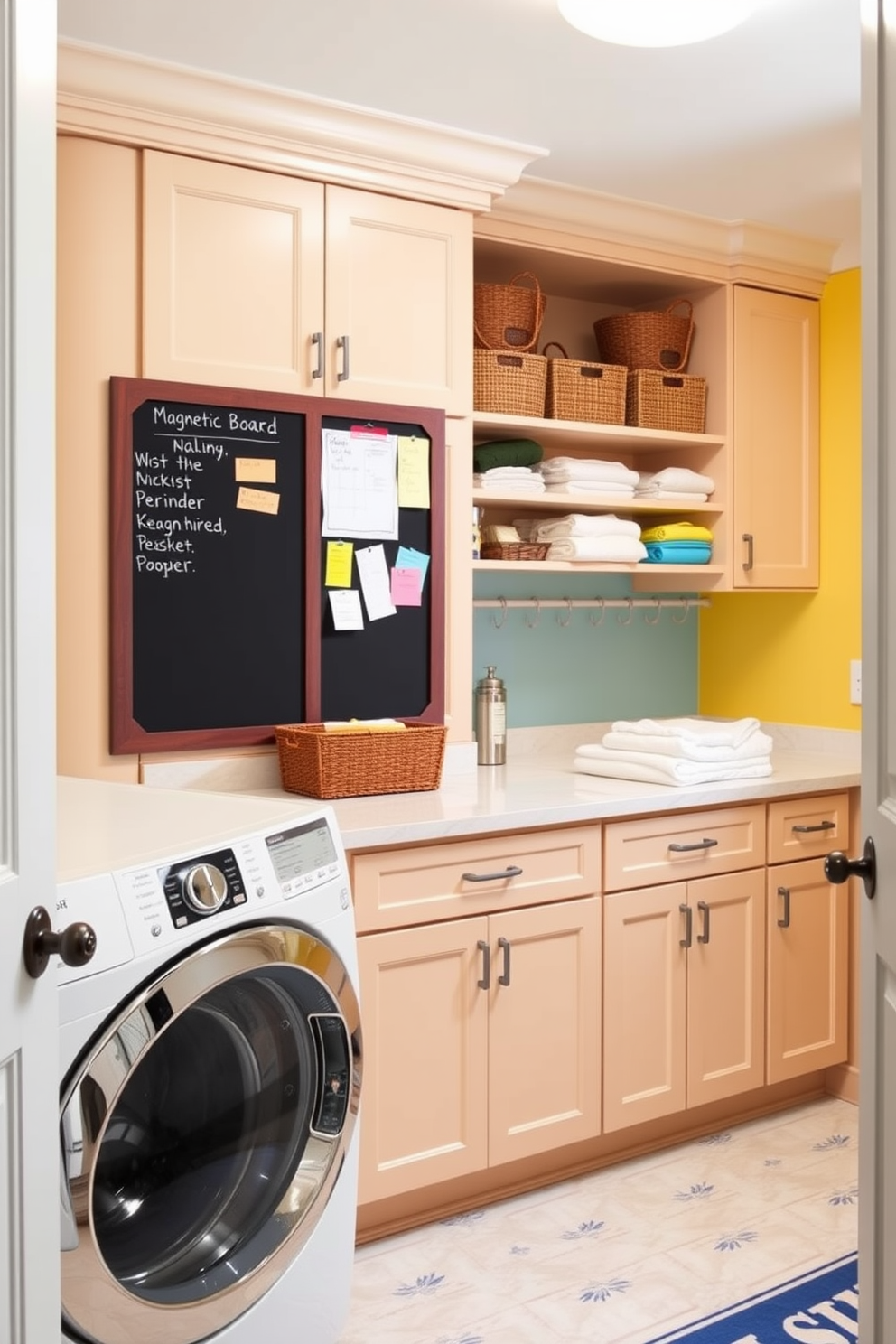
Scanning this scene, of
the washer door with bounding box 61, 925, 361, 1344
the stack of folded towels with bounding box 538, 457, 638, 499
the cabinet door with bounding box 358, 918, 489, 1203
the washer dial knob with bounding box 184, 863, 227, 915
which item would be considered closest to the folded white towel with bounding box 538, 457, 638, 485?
the stack of folded towels with bounding box 538, 457, 638, 499

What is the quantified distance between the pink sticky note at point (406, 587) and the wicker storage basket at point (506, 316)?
0.68 metres

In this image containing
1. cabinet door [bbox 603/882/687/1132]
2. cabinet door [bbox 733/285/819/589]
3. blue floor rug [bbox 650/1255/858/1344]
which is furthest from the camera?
cabinet door [bbox 733/285/819/589]

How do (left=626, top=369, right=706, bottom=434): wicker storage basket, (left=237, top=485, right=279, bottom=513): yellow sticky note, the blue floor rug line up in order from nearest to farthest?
the blue floor rug, (left=237, top=485, right=279, bottom=513): yellow sticky note, (left=626, top=369, right=706, bottom=434): wicker storage basket

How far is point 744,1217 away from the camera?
2.71 metres

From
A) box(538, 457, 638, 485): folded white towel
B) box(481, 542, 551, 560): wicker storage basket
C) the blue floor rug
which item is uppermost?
box(538, 457, 638, 485): folded white towel

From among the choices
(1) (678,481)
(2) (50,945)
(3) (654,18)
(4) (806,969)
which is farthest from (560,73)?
(4) (806,969)

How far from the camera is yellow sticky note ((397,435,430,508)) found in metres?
3.01

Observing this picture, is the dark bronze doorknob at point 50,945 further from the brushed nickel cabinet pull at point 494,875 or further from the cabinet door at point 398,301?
the cabinet door at point 398,301

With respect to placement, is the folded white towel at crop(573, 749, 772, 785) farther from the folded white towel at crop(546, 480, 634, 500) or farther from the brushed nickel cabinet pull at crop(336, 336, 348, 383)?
the brushed nickel cabinet pull at crop(336, 336, 348, 383)

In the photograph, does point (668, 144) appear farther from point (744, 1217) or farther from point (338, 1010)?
point (744, 1217)

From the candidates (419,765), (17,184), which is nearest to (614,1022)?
(419,765)

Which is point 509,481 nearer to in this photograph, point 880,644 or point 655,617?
point 655,617

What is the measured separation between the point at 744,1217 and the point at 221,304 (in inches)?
89.8

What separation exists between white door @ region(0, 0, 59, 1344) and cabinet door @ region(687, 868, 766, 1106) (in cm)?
208
